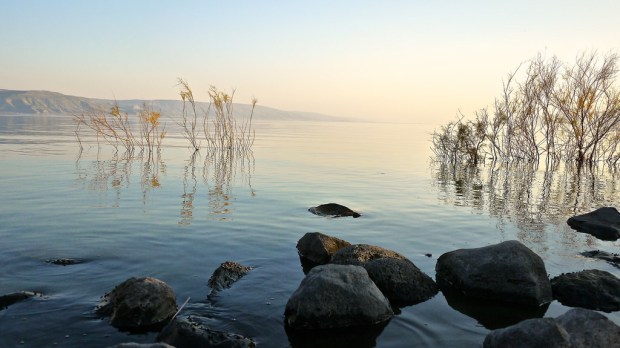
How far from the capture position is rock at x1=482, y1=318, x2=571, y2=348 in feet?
16.6

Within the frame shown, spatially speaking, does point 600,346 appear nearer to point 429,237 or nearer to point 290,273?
point 290,273

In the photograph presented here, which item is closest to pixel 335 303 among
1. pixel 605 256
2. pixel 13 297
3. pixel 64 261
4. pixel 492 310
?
pixel 492 310

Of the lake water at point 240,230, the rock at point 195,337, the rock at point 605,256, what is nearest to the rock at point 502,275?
the lake water at point 240,230

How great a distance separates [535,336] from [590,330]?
2.23 feet

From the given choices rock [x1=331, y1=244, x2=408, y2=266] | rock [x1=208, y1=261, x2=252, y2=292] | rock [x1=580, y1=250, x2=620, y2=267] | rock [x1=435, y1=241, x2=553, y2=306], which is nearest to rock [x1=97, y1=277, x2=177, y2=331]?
rock [x1=208, y1=261, x2=252, y2=292]

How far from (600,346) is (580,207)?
12953 millimetres

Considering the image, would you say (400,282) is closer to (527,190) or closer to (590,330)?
(590,330)

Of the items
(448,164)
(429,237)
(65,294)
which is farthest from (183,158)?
(65,294)

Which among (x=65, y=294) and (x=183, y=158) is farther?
(x=183, y=158)

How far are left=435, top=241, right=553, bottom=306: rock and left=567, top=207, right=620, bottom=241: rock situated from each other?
18.4ft

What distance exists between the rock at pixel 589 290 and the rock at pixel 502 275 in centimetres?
22

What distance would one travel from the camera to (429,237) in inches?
450

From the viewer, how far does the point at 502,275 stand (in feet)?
25.0

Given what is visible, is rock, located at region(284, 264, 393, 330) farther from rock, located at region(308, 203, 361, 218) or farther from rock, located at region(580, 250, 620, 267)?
rock, located at region(308, 203, 361, 218)
